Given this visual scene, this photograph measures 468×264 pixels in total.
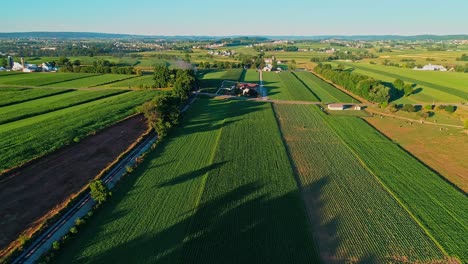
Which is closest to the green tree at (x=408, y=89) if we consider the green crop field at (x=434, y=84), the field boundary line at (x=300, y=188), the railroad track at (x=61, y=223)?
the green crop field at (x=434, y=84)

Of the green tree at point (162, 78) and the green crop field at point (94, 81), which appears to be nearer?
the green tree at point (162, 78)

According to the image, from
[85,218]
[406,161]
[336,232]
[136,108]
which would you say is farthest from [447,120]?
[85,218]

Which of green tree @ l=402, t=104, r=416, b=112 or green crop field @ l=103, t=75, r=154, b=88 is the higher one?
green crop field @ l=103, t=75, r=154, b=88

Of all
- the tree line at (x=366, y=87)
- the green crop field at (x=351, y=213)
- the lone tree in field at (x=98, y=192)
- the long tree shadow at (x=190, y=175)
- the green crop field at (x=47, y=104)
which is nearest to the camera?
the green crop field at (x=351, y=213)

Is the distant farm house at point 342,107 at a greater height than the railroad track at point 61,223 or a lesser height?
greater

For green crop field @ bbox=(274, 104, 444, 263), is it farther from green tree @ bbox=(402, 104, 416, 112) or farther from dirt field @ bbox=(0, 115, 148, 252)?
green tree @ bbox=(402, 104, 416, 112)

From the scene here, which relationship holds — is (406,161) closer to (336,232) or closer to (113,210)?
(336,232)

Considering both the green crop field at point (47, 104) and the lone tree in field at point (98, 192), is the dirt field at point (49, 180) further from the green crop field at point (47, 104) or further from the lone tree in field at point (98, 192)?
the green crop field at point (47, 104)

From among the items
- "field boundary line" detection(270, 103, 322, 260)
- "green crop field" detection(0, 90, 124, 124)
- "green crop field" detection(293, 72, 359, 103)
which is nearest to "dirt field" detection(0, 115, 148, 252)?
"green crop field" detection(0, 90, 124, 124)
